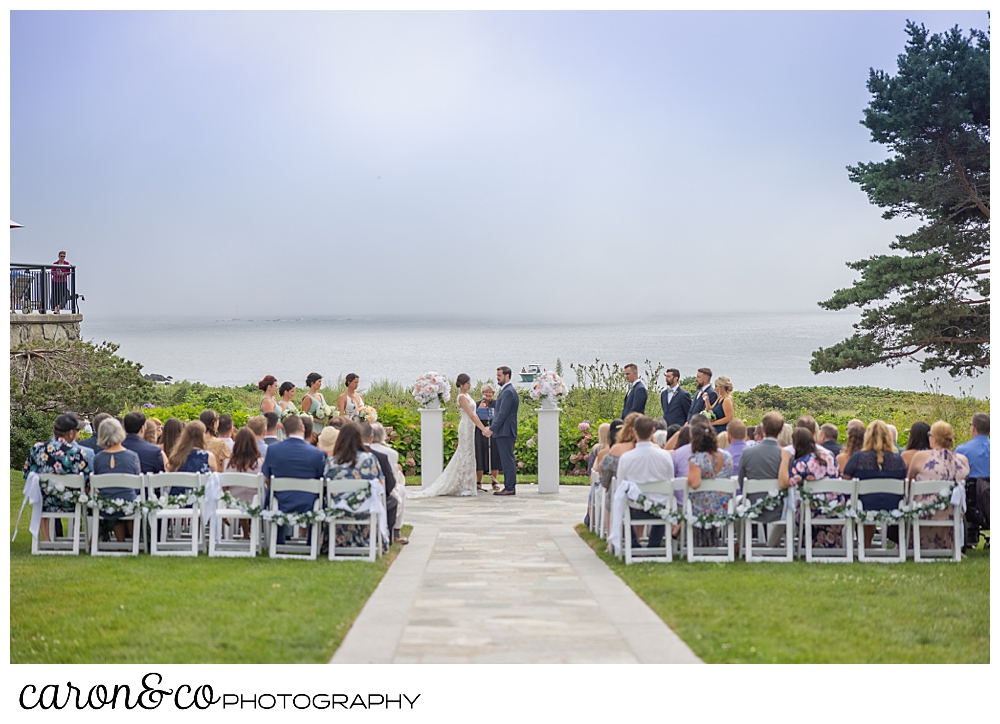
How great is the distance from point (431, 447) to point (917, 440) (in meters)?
7.63

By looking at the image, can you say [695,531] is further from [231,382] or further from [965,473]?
[231,382]

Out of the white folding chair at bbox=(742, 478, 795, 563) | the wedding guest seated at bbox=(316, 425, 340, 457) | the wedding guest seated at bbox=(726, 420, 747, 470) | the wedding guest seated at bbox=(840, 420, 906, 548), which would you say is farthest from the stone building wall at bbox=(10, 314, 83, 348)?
the wedding guest seated at bbox=(840, 420, 906, 548)

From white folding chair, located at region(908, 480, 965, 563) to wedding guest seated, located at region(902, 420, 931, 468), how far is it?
0.49 m

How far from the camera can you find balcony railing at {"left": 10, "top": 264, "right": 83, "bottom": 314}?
21.3 metres

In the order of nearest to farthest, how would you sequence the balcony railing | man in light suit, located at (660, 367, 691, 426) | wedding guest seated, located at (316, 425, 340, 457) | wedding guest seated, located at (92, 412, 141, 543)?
wedding guest seated, located at (92, 412, 141, 543), wedding guest seated, located at (316, 425, 340, 457), man in light suit, located at (660, 367, 691, 426), the balcony railing

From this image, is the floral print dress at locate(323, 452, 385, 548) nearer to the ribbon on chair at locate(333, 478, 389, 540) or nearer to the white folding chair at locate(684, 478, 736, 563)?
the ribbon on chair at locate(333, 478, 389, 540)

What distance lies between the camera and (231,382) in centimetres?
5891

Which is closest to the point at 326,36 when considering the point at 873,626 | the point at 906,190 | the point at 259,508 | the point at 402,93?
the point at 402,93

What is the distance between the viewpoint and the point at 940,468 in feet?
30.4

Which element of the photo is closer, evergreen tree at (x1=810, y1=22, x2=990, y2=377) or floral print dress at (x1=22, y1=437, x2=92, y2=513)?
floral print dress at (x1=22, y1=437, x2=92, y2=513)

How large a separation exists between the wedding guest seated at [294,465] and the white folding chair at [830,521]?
434cm

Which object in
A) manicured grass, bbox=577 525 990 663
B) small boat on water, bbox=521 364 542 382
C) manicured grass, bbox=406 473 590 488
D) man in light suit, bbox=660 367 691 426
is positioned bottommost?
manicured grass, bbox=406 473 590 488

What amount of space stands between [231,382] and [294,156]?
13.3 meters

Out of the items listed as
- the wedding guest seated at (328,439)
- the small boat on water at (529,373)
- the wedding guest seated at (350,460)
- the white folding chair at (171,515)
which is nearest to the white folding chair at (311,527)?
the wedding guest seated at (350,460)
